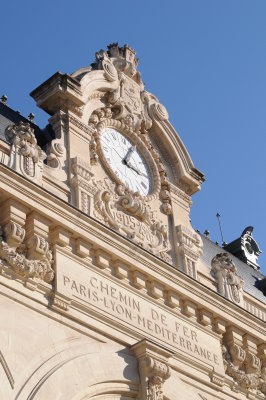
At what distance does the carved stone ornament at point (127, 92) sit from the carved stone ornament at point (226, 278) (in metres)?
3.26

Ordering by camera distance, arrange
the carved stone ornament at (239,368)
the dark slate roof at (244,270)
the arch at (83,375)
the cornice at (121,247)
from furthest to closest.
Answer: the dark slate roof at (244,270) → the carved stone ornament at (239,368) → the cornice at (121,247) → the arch at (83,375)

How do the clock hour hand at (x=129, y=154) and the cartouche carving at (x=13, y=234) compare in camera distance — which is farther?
the clock hour hand at (x=129, y=154)

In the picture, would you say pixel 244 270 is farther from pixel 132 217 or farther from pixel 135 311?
pixel 135 311

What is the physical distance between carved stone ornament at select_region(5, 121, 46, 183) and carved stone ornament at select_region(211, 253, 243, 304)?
564 cm

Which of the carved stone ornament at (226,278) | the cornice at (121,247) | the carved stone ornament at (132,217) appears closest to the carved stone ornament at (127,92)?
the carved stone ornament at (132,217)

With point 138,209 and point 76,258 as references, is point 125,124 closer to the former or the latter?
point 138,209

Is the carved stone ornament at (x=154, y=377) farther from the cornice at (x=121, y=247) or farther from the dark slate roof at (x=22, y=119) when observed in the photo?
the dark slate roof at (x=22, y=119)

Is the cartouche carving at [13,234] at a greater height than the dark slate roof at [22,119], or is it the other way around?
the dark slate roof at [22,119]

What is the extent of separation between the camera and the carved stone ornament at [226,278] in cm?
2170

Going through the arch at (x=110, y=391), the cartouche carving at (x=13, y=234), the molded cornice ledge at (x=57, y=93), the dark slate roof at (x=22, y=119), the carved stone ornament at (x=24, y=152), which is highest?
the molded cornice ledge at (x=57, y=93)

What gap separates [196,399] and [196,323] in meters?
1.63

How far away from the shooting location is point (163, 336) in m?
18.8

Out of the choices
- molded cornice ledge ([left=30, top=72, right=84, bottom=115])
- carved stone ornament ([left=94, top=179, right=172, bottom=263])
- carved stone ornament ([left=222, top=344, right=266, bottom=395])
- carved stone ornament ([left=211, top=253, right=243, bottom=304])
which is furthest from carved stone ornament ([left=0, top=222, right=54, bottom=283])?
carved stone ornament ([left=211, top=253, right=243, bottom=304])

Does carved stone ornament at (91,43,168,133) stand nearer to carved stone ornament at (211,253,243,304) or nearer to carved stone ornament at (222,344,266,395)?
carved stone ornament at (211,253,243,304)
